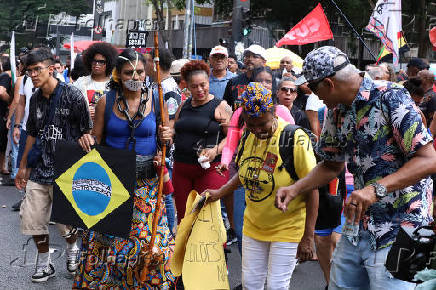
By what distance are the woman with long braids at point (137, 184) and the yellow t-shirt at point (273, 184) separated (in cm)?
85

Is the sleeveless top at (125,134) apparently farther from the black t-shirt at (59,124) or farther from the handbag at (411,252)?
the handbag at (411,252)

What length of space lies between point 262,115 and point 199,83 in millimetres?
2056

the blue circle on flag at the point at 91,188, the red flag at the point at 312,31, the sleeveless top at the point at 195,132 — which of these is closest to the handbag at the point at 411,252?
the blue circle on flag at the point at 91,188

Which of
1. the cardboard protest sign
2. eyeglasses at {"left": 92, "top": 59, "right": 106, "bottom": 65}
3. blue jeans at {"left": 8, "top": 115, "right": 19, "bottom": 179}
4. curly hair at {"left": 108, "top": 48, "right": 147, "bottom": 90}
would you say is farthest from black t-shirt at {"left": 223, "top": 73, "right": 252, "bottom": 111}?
blue jeans at {"left": 8, "top": 115, "right": 19, "bottom": 179}

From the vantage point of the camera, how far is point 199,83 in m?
6.25

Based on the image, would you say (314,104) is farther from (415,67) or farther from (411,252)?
(411,252)

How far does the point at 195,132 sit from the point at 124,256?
1694mm

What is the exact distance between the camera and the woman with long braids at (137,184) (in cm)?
490

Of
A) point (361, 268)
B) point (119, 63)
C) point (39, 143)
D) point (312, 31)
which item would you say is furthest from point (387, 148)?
point (312, 31)

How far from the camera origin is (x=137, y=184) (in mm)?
4953

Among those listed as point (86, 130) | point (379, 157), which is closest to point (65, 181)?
point (86, 130)

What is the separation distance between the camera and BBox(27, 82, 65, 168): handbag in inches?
233

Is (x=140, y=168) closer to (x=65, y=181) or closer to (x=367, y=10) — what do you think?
(x=65, y=181)

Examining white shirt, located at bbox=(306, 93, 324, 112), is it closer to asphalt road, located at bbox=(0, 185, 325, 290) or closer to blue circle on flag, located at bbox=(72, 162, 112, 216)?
asphalt road, located at bbox=(0, 185, 325, 290)
